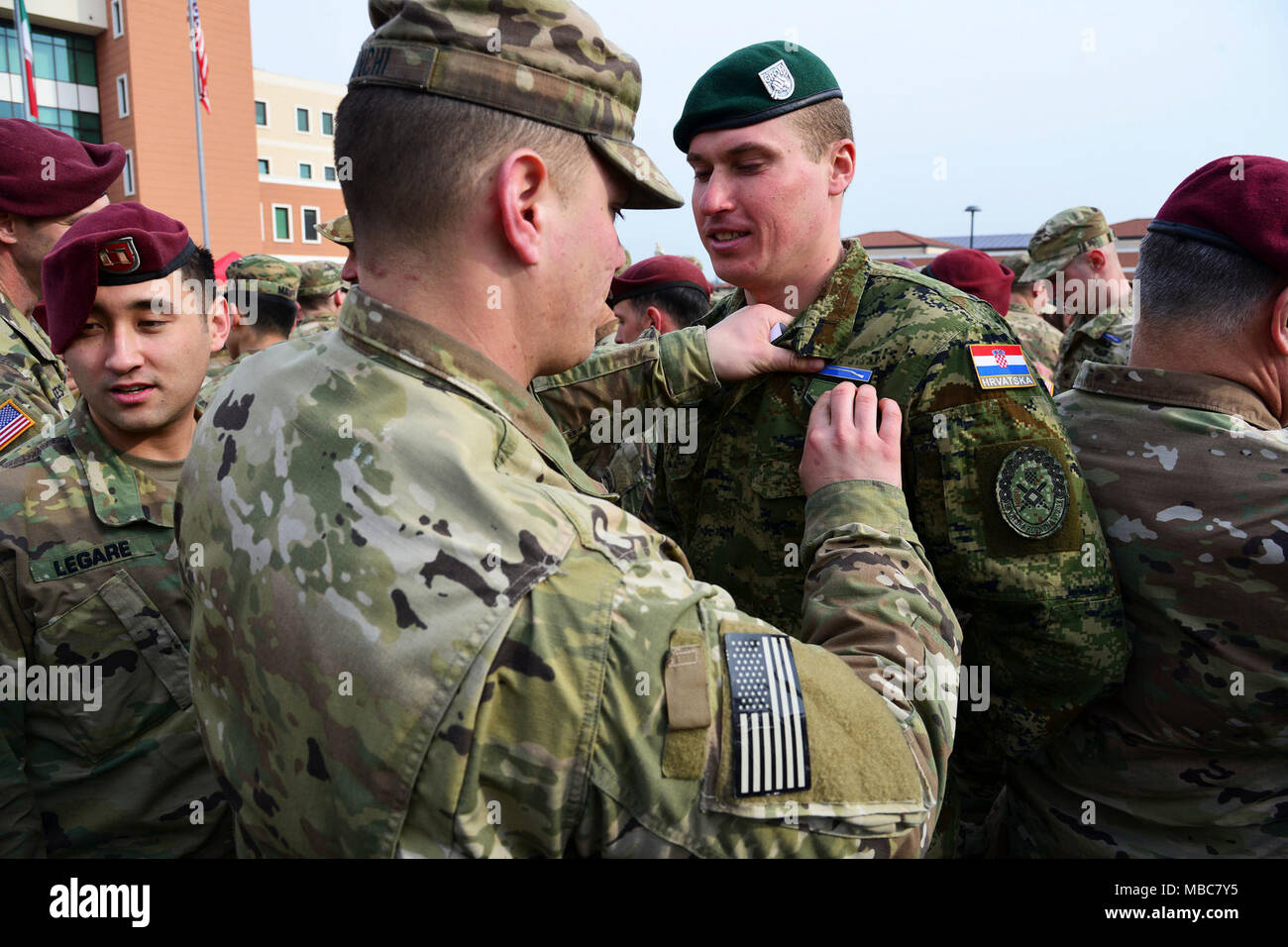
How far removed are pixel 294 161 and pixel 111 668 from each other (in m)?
47.9

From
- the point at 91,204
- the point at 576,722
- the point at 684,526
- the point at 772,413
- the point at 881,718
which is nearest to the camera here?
the point at 576,722

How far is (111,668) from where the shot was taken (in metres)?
2.29

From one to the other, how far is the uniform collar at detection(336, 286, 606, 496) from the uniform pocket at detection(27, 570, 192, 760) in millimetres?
1322

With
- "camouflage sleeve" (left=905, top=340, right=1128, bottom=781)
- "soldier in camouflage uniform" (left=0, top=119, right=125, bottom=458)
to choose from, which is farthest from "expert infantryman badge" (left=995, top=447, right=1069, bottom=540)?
"soldier in camouflage uniform" (left=0, top=119, right=125, bottom=458)

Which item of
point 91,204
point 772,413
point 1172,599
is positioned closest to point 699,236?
point 772,413

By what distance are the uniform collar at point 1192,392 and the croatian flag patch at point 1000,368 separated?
238 mm

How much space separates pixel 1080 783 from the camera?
230cm

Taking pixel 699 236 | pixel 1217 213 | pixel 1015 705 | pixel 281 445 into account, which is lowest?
pixel 1015 705

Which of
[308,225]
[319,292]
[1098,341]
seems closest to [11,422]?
[319,292]

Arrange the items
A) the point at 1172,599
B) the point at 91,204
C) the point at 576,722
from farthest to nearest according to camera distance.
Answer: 1. the point at 91,204
2. the point at 1172,599
3. the point at 576,722

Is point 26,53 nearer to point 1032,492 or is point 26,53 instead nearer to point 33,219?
point 33,219

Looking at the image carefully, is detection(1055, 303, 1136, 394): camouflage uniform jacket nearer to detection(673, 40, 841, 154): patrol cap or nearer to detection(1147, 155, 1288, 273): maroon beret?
detection(1147, 155, 1288, 273): maroon beret

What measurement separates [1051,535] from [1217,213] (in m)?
0.92
